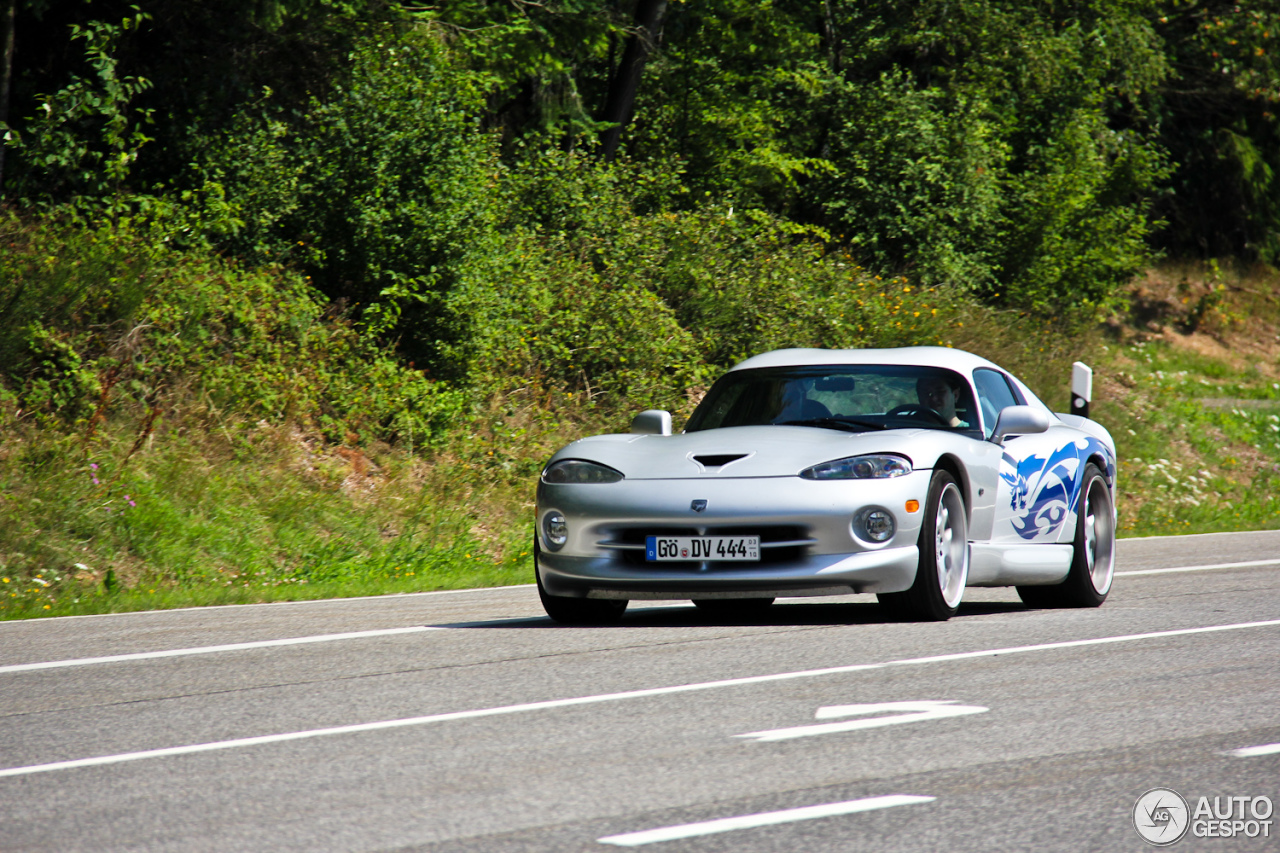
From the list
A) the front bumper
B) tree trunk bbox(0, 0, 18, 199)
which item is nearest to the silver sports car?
the front bumper

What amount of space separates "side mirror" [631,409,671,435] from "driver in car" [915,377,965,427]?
1491 mm

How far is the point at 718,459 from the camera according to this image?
8.42 m

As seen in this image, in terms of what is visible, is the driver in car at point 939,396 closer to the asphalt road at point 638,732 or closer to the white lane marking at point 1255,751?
the asphalt road at point 638,732

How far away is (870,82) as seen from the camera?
3069cm

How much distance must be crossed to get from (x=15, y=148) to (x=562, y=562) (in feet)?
36.3

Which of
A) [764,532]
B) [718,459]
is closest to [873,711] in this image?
[764,532]

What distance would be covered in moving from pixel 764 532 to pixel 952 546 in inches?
47.9

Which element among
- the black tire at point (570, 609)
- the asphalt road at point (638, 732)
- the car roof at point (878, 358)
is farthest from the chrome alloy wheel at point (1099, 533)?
the black tire at point (570, 609)

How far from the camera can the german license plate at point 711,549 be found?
8172 millimetres

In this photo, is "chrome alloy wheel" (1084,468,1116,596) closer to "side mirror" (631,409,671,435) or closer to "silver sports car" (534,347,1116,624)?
"silver sports car" (534,347,1116,624)

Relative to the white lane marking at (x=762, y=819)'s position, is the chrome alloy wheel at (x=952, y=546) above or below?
below

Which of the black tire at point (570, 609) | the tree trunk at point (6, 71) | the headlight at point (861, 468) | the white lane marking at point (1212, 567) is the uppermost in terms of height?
the tree trunk at point (6, 71)

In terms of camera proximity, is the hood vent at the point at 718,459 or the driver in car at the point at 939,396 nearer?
the hood vent at the point at 718,459

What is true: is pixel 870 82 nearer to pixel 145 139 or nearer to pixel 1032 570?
pixel 145 139
